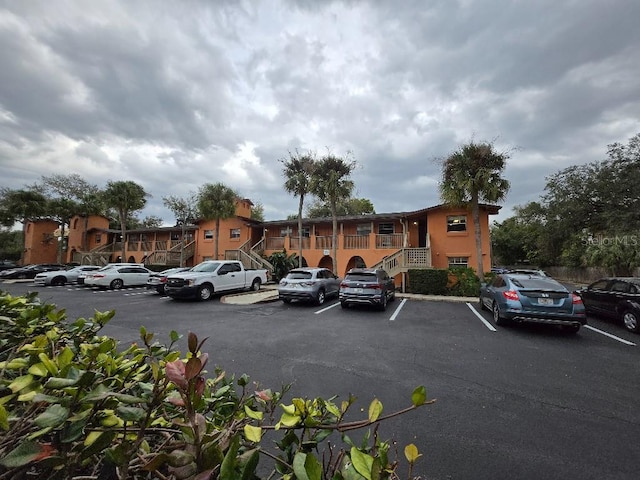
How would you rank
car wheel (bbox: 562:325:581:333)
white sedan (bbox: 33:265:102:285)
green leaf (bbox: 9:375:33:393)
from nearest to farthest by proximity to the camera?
green leaf (bbox: 9:375:33:393), car wheel (bbox: 562:325:581:333), white sedan (bbox: 33:265:102:285)

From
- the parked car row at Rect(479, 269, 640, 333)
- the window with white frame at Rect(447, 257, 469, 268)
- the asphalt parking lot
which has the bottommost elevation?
the asphalt parking lot

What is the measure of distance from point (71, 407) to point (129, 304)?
1367 centimetres

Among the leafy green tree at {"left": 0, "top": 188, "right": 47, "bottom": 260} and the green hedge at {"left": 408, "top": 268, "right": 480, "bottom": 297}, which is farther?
the leafy green tree at {"left": 0, "top": 188, "right": 47, "bottom": 260}

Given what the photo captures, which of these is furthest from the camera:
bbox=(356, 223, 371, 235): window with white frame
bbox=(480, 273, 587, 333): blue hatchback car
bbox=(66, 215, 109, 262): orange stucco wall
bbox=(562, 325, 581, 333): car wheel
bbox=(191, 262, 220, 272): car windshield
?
bbox=(66, 215, 109, 262): orange stucco wall

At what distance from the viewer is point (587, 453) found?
2930 mm

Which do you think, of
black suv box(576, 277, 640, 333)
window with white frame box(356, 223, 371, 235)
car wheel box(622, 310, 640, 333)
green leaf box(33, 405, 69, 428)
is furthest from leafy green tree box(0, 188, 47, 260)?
car wheel box(622, 310, 640, 333)

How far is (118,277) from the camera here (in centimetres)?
1852

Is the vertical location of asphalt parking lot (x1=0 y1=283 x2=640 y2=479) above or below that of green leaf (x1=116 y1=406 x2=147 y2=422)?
below

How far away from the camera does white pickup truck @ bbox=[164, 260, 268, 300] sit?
12.8 m

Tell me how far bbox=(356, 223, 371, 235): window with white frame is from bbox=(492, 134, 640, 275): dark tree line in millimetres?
19238

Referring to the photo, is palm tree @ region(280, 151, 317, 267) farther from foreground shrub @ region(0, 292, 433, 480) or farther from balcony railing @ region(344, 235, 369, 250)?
foreground shrub @ region(0, 292, 433, 480)

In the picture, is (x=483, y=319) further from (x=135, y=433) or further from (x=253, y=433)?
(x=135, y=433)

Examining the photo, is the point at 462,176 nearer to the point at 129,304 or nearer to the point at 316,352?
the point at 316,352

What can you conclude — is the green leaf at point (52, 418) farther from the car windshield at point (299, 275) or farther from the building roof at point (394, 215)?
the building roof at point (394, 215)
